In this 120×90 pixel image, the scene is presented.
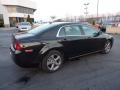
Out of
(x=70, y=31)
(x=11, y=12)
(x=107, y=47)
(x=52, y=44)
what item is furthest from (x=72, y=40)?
(x=11, y=12)

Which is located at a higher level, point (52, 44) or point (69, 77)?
point (52, 44)

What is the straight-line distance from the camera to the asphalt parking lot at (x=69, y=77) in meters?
3.92

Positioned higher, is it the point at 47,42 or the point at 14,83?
the point at 47,42

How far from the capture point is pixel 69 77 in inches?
176

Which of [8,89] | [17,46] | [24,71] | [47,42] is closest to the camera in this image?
[8,89]

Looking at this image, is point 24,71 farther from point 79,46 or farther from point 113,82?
point 113,82

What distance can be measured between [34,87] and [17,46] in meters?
1.26

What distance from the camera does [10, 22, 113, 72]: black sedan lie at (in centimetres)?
442

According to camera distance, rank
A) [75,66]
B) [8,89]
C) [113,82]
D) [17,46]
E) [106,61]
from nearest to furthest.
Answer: [8,89]
[113,82]
[17,46]
[75,66]
[106,61]

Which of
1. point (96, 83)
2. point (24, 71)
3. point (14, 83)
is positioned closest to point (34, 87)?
point (14, 83)

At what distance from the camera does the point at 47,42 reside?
468 cm

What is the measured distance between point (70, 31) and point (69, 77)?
5.37ft

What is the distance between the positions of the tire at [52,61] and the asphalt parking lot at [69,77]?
17 cm

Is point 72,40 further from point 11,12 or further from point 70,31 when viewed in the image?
point 11,12
